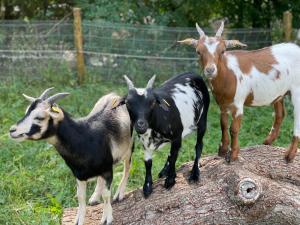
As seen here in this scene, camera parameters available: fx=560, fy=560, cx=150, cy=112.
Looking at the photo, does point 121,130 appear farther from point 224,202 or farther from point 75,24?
point 75,24

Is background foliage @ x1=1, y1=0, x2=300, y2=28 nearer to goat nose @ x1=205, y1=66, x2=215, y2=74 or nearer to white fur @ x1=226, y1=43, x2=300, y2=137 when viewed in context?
white fur @ x1=226, y1=43, x2=300, y2=137

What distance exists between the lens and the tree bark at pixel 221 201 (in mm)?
5359

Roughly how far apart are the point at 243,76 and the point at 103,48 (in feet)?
20.1

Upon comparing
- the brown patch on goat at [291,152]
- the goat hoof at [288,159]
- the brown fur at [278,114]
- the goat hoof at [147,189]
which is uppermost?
the brown fur at [278,114]

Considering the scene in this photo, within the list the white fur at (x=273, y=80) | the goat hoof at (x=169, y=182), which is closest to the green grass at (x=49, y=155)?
the goat hoof at (x=169, y=182)

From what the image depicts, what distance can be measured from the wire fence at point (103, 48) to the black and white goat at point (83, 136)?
543cm

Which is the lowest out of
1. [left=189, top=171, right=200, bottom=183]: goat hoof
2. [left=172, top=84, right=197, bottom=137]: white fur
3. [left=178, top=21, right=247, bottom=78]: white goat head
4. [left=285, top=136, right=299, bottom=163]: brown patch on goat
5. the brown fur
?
[left=189, top=171, right=200, bottom=183]: goat hoof

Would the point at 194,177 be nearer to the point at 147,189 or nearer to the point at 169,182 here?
the point at 169,182

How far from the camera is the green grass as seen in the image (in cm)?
661

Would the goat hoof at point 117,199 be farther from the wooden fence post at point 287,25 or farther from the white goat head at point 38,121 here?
the wooden fence post at point 287,25

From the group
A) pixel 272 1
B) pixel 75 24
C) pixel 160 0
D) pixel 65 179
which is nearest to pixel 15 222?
pixel 65 179

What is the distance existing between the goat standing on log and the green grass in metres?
2.04

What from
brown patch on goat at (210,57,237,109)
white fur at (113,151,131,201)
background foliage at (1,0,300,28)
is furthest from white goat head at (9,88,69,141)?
background foliage at (1,0,300,28)

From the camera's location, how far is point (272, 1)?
11.7m
